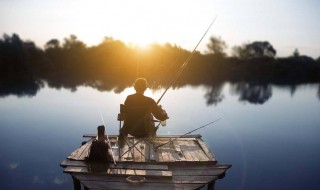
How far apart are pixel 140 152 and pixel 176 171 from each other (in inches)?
49.8

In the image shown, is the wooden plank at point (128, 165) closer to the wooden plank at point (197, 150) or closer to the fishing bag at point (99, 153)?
the fishing bag at point (99, 153)

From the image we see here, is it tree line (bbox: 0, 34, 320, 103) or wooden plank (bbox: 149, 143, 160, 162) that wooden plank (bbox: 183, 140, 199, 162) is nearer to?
wooden plank (bbox: 149, 143, 160, 162)

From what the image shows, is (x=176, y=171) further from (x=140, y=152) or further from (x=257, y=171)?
(x=257, y=171)

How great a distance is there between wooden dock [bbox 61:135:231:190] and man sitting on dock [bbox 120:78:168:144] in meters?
0.51

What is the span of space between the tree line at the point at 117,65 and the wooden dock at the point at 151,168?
1766 inches

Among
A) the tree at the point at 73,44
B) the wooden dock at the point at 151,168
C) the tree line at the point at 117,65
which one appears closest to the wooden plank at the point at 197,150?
the wooden dock at the point at 151,168

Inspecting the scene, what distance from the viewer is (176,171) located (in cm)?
629

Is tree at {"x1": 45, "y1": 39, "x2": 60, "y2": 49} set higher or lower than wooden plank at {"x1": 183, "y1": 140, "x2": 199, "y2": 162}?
higher

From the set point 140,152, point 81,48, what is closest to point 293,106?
point 140,152

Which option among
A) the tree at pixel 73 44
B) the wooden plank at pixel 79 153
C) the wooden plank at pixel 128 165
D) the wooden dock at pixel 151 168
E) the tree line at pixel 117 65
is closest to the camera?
the wooden dock at pixel 151 168

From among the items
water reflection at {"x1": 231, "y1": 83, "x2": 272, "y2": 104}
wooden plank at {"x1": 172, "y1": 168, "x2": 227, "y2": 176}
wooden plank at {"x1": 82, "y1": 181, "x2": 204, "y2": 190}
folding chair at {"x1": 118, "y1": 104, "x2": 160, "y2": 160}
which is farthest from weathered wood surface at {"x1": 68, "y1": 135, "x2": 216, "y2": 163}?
water reflection at {"x1": 231, "y1": 83, "x2": 272, "y2": 104}

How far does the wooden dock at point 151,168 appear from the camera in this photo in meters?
5.53

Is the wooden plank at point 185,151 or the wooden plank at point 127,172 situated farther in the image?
the wooden plank at point 185,151

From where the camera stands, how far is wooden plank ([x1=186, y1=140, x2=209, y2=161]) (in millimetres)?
7035
